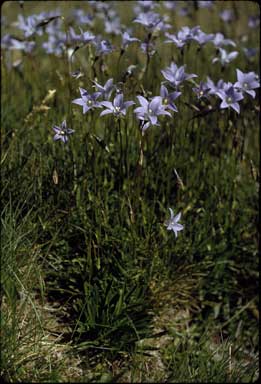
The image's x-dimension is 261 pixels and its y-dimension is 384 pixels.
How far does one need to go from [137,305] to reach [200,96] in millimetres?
1032

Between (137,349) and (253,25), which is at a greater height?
(253,25)

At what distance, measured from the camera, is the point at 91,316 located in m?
2.53

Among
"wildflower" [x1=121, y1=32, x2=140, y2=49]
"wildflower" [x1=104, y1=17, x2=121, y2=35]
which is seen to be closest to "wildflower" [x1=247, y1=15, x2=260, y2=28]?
"wildflower" [x1=104, y1=17, x2=121, y2=35]

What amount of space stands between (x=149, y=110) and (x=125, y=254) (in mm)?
741

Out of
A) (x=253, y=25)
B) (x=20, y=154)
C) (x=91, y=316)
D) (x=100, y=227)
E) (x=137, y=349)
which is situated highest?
(x=253, y=25)

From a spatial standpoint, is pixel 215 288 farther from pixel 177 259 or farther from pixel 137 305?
pixel 137 305

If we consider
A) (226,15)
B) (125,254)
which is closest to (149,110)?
(125,254)

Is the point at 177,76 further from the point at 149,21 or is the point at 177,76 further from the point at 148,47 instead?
the point at 149,21

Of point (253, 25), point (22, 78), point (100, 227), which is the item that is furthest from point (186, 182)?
point (253, 25)

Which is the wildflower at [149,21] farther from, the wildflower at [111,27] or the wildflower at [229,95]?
the wildflower at [111,27]

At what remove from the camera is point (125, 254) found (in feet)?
8.99

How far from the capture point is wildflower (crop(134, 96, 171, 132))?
234 cm

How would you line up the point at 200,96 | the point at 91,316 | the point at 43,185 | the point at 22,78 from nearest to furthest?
the point at 91,316
the point at 200,96
the point at 43,185
the point at 22,78

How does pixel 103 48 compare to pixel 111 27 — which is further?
pixel 111 27
